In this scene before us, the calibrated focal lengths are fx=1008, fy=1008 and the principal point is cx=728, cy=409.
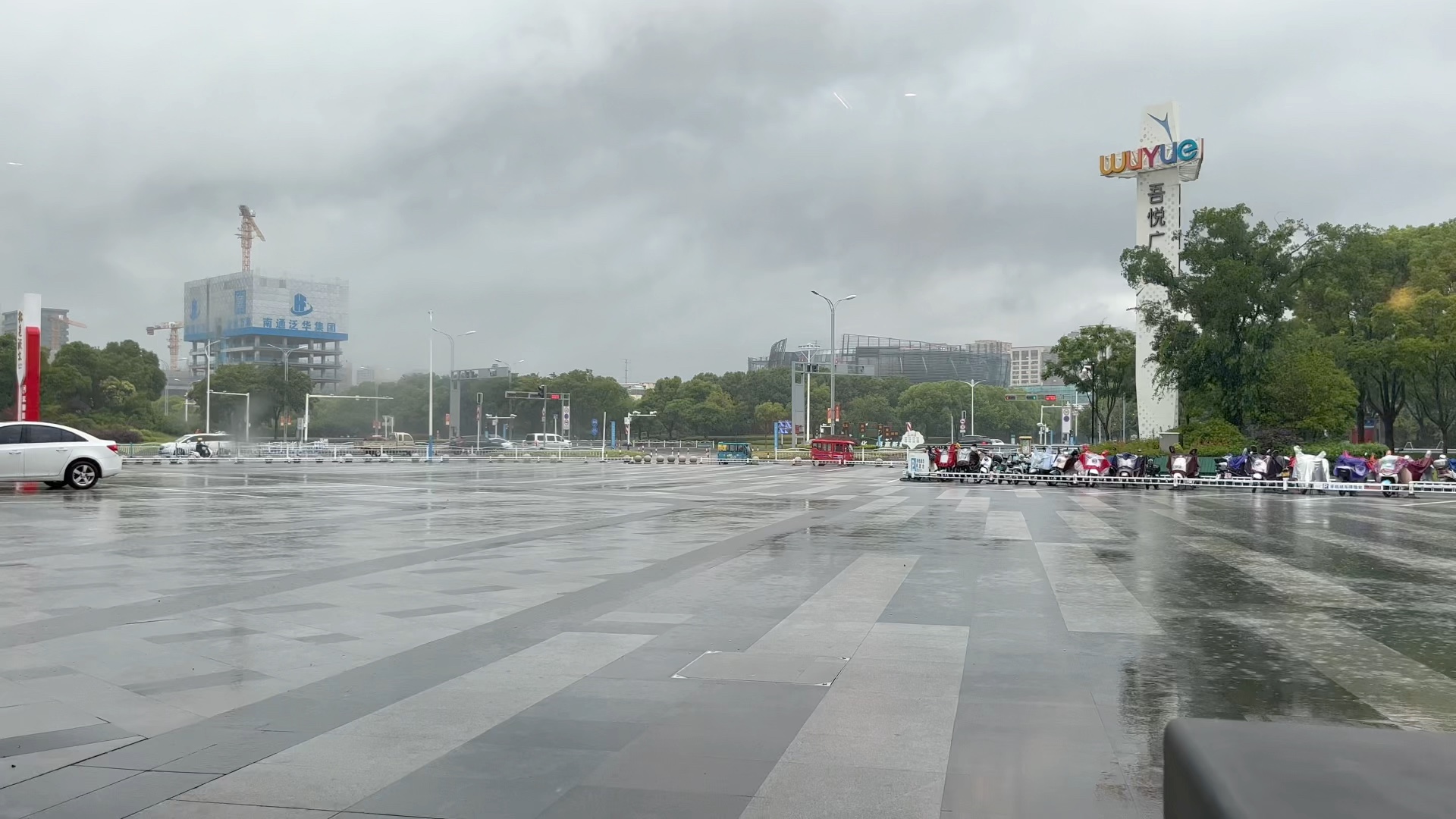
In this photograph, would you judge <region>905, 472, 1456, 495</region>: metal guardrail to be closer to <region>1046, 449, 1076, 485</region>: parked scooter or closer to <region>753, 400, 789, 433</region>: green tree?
<region>1046, 449, 1076, 485</region>: parked scooter

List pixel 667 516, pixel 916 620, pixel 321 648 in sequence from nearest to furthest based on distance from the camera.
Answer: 1. pixel 321 648
2. pixel 916 620
3. pixel 667 516

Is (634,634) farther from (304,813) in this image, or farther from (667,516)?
(667,516)

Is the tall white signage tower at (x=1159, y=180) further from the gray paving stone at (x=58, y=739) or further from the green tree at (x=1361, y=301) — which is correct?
the gray paving stone at (x=58, y=739)

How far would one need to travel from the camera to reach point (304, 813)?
4.15m

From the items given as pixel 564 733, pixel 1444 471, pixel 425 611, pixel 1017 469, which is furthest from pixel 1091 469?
pixel 564 733

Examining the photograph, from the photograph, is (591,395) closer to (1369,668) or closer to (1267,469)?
(1267,469)

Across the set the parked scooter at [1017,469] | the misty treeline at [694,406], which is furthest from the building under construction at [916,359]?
the parked scooter at [1017,469]

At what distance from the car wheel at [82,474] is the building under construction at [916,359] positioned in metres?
149

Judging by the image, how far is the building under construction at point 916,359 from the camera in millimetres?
172000

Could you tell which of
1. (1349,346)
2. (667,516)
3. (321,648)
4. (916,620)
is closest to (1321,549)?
(916,620)

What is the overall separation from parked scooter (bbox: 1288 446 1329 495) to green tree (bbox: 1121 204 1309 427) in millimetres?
13838

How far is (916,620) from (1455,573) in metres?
7.76

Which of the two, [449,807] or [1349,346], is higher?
[1349,346]

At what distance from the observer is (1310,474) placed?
3203 centimetres
